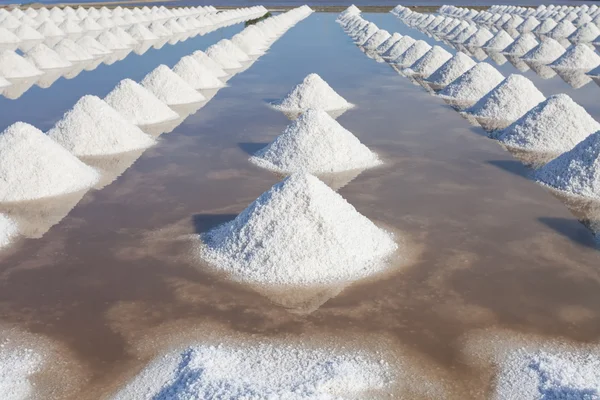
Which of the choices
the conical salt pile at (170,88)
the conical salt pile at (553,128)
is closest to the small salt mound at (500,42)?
the conical salt pile at (170,88)

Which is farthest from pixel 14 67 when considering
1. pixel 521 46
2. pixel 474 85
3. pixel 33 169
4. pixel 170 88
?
pixel 521 46

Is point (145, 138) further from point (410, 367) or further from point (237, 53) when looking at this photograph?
point (237, 53)

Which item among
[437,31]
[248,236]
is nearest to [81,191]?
[248,236]

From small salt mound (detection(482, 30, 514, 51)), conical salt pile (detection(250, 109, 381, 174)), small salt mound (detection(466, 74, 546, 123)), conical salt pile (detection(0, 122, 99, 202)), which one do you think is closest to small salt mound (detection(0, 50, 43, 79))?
conical salt pile (detection(0, 122, 99, 202))

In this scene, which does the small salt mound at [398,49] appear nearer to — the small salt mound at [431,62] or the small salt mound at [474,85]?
the small salt mound at [431,62]

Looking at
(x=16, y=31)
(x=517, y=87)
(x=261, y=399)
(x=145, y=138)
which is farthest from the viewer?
(x=16, y=31)

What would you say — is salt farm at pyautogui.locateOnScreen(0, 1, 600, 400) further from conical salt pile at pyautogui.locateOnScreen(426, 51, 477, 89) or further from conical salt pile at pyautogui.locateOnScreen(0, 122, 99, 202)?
conical salt pile at pyautogui.locateOnScreen(426, 51, 477, 89)
